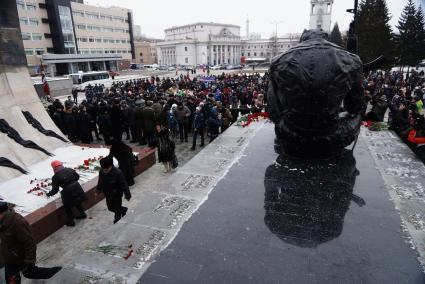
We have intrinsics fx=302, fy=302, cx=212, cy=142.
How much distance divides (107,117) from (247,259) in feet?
30.4

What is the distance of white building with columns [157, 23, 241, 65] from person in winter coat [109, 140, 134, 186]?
104 meters

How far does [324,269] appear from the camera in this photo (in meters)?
3.10

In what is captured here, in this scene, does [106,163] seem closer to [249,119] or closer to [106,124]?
[249,119]

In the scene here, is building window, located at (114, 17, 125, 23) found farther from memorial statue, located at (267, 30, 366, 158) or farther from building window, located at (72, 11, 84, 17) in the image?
memorial statue, located at (267, 30, 366, 158)

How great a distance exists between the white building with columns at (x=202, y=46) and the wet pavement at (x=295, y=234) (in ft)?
350

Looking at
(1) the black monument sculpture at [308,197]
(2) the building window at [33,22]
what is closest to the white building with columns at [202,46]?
(2) the building window at [33,22]

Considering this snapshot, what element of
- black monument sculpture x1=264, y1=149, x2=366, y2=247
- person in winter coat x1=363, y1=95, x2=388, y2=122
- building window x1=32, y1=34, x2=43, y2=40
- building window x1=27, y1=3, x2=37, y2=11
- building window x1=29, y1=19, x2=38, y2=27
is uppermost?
building window x1=27, y1=3, x2=37, y2=11

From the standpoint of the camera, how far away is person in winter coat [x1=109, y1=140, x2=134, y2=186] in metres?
6.84

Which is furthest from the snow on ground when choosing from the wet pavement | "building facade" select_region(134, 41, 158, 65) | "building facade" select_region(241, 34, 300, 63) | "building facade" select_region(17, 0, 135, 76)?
"building facade" select_region(241, 34, 300, 63)

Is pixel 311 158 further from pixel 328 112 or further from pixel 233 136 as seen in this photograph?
pixel 233 136

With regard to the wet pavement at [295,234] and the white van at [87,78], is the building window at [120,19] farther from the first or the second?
the wet pavement at [295,234]

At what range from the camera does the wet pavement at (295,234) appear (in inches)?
121

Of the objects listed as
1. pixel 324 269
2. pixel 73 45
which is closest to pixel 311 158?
pixel 324 269

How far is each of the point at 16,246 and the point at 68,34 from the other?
6376cm
